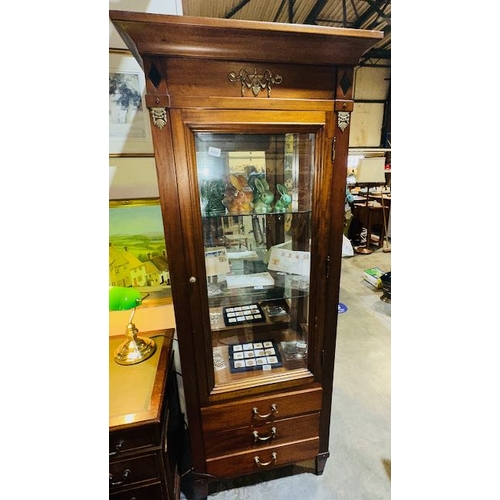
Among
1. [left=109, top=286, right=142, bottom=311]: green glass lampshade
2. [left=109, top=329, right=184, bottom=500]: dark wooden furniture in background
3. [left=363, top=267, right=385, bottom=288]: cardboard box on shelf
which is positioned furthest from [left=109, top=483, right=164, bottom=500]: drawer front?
[left=363, top=267, right=385, bottom=288]: cardboard box on shelf

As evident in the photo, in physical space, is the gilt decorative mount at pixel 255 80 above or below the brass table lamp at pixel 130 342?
above

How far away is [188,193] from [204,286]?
13.2 inches

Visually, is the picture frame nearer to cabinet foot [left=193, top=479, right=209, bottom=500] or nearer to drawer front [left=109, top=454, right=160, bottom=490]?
drawer front [left=109, top=454, right=160, bottom=490]

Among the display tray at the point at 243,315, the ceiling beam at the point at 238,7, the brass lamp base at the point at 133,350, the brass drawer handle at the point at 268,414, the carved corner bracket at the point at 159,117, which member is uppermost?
the ceiling beam at the point at 238,7

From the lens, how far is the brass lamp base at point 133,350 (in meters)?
1.10

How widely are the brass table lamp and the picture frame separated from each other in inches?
7.7

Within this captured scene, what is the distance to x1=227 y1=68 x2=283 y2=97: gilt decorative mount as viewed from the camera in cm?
78

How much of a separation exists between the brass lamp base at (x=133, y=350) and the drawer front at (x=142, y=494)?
423 mm

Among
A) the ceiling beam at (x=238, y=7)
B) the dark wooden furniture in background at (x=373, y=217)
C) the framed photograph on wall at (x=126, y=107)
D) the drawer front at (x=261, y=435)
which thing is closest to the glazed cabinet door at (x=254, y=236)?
the drawer front at (x=261, y=435)

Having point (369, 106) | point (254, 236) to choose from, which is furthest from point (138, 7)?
Answer: point (369, 106)

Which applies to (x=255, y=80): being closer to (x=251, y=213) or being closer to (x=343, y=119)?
(x=343, y=119)

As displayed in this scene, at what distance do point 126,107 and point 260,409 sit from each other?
4.73ft

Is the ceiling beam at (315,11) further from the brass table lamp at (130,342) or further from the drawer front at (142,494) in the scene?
the drawer front at (142,494)
